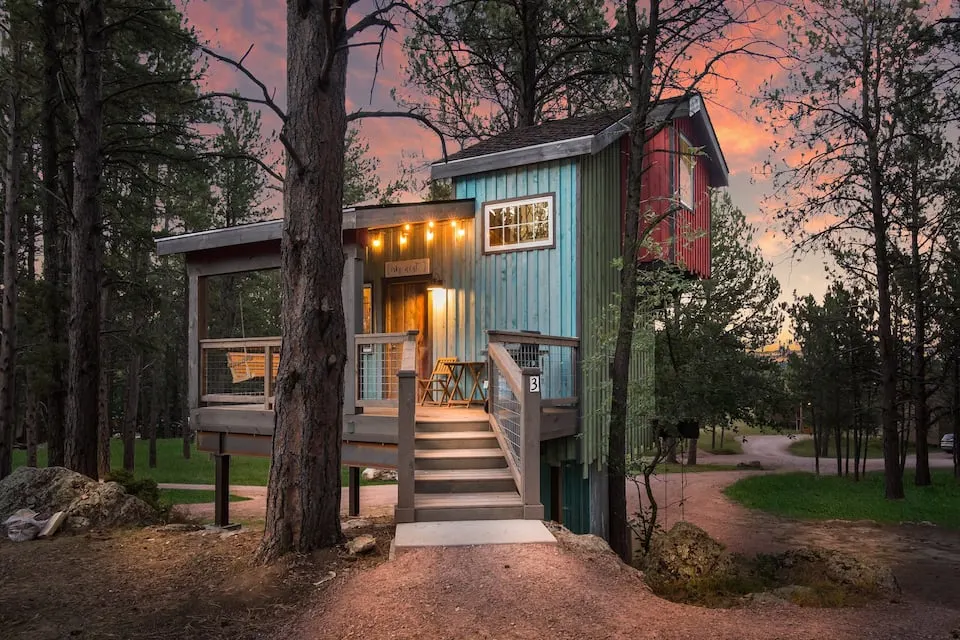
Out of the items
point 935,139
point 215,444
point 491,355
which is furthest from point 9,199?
point 935,139

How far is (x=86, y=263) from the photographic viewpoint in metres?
10.0

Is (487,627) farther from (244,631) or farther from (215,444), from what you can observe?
(215,444)

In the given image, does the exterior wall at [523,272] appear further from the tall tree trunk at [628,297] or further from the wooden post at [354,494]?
the wooden post at [354,494]

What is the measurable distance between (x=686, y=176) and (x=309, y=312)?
422 inches

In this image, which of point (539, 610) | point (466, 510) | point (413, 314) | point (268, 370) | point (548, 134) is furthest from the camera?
point (413, 314)

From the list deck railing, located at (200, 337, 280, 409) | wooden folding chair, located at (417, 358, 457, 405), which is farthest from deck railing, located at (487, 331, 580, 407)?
deck railing, located at (200, 337, 280, 409)

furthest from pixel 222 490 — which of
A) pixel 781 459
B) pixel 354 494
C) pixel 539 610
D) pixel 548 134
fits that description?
pixel 781 459

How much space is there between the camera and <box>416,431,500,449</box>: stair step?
819 cm

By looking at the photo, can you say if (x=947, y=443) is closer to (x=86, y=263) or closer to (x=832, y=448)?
(x=832, y=448)

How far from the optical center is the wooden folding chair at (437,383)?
37.1 feet

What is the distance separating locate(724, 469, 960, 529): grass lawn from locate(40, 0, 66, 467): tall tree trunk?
15.9 m

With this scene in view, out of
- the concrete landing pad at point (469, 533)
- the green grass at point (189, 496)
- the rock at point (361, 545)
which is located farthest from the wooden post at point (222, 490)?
the green grass at point (189, 496)

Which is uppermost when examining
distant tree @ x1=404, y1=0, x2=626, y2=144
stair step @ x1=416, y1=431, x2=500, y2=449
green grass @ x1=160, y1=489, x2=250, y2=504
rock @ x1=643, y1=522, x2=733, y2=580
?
distant tree @ x1=404, y1=0, x2=626, y2=144

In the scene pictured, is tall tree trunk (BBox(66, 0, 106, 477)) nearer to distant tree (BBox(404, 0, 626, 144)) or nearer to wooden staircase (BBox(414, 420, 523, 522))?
wooden staircase (BBox(414, 420, 523, 522))
